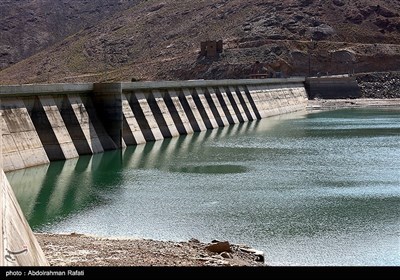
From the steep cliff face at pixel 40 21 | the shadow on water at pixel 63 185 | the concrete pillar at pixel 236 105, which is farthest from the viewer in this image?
the steep cliff face at pixel 40 21

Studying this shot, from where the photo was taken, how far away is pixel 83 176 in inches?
1123

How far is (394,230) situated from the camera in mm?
17641

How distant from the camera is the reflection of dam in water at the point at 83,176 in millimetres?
22031

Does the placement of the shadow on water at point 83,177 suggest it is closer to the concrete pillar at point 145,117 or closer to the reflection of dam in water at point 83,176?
the reflection of dam in water at point 83,176

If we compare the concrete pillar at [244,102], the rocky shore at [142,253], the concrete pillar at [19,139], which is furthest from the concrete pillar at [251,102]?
the rocky shore at [142,253]

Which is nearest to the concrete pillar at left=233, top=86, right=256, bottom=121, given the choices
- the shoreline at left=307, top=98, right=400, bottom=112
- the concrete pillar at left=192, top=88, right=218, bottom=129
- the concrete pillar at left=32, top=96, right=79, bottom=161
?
the concrete pillar at left=192, top=88, right=218, bottom=129

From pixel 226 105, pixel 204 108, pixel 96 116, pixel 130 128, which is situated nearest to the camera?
pixel 96 116

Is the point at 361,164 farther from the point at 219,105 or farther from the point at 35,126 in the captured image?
the point at 219,105

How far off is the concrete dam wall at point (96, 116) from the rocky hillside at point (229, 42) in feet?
117

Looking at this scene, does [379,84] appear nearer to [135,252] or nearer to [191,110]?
[191,110]

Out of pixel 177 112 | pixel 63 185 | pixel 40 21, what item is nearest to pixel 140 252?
pixel 63 185

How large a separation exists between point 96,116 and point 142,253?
24.4 m
